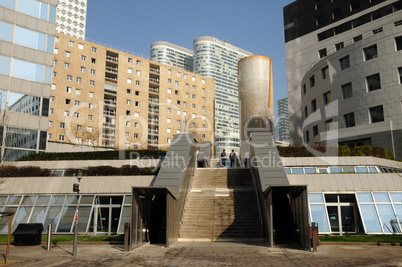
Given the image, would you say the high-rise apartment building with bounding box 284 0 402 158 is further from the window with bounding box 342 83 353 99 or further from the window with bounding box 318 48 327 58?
the window with bounding box 318 48 327 58

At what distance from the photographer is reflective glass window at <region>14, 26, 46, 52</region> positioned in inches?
1201

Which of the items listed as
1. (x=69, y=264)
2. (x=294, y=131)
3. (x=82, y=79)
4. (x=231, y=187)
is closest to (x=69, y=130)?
(x=82, y=79)

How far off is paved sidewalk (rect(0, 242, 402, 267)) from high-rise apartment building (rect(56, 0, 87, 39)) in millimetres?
129912

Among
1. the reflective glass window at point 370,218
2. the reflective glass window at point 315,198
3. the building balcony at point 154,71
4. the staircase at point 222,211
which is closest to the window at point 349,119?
the reflective glass window at point 370,218

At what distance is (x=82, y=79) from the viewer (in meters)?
63.5

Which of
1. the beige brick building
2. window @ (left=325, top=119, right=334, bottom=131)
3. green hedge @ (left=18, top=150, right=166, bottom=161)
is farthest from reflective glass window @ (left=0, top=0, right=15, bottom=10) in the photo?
window @ (left=325, top=119, right=334, bottom=131)

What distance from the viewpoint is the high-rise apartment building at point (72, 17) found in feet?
424

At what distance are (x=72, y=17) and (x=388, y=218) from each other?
453ft

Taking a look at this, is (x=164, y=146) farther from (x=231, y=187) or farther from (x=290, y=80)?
(x=231, y=187)

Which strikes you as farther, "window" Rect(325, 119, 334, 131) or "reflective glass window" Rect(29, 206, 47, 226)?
"window" Rect(325, 119, 334, 131)

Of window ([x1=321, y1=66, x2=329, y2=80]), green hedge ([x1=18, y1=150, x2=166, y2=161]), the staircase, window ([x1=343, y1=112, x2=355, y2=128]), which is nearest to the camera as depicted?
the staircase

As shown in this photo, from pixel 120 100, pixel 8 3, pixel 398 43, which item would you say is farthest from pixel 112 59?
pixel 398 43

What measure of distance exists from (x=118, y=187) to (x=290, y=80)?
4223cm

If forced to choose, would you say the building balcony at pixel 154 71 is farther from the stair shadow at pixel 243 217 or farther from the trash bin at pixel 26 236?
the trash bin at pixel 26 236
